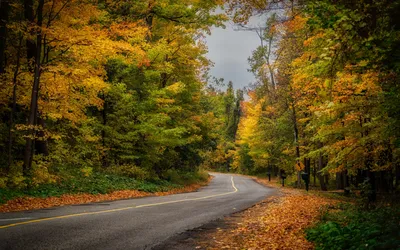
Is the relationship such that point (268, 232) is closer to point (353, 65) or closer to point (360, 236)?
point (360, 236)

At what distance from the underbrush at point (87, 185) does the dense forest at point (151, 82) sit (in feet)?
0.98

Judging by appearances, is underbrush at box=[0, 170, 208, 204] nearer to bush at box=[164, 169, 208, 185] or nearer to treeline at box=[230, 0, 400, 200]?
bush at box=[164, 169, 208, 185]

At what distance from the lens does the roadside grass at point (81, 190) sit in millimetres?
10961

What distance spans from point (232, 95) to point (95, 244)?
229 feet

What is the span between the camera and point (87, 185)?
1490 centimetres

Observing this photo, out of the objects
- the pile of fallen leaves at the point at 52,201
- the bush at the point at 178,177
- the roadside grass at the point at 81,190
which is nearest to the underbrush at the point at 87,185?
the roadside grass at the point at 81,190

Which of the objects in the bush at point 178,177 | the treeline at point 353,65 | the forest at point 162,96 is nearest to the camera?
the treeline at point 353,65

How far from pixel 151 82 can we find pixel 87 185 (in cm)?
874

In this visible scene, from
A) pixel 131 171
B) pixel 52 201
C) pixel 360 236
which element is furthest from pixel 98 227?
pixel 131 171

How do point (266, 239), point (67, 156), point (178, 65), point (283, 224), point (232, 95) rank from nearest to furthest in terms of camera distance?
point (266, 239) → point (283, 224) → point (67, 156) → point (178, 65) → point (232, 95)

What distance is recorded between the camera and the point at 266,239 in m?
6.46

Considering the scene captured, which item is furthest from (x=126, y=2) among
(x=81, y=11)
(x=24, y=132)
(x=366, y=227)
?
(x=366, y=227)

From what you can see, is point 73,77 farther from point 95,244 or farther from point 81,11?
point 95,244

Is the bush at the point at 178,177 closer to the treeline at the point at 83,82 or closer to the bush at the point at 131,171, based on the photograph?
the treeline at the point at 83,82
